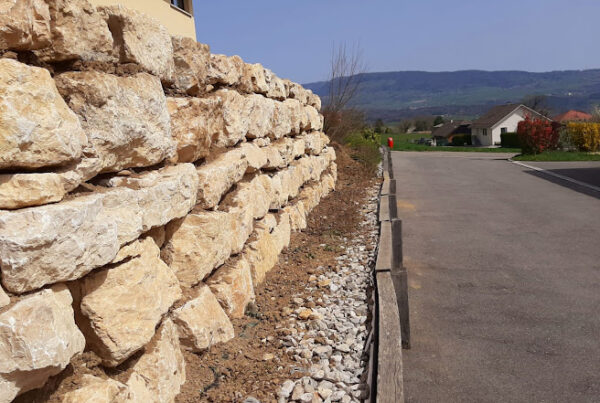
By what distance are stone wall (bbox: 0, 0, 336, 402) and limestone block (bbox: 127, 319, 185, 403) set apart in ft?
0.03

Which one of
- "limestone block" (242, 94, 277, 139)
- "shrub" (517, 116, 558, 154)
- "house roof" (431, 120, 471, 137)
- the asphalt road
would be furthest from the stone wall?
"house roof" (431, 120, 471, 137)

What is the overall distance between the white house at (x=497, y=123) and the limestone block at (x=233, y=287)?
72.7m

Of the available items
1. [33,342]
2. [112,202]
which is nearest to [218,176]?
[112,202]

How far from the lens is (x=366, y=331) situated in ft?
14.5

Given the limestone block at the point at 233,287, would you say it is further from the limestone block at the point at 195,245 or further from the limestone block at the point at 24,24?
the limestone block at the point at 24,24

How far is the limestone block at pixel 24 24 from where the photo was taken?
201 centimetres

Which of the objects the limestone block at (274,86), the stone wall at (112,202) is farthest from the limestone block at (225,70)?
the limestone block at (274,86)

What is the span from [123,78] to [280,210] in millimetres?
3968

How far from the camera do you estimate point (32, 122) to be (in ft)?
6.68

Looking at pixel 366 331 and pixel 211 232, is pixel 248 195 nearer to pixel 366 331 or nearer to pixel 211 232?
pixel 211 232

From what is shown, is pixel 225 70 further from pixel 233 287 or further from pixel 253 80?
pixel 233 287

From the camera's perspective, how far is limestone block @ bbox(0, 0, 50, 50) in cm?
201

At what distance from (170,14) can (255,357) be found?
8020mm

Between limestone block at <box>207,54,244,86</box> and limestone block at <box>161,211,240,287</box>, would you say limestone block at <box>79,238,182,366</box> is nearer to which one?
limestone block at <box>161,211,240,287</box>
